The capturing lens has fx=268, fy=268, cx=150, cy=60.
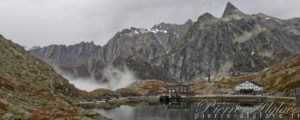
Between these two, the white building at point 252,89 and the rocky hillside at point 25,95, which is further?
the white building at point 252,89

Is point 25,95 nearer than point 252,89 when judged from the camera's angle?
Yes

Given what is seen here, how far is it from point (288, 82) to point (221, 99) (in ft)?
128

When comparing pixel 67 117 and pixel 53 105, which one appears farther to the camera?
pixel 53 105

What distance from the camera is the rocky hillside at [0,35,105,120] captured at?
6019 centimetres

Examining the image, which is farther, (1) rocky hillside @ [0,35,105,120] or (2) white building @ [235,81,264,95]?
(2) white building @ [235,81,264,95]

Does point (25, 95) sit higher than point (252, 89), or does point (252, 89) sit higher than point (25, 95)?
point (252, 89)

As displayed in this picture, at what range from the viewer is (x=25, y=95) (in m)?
76.8

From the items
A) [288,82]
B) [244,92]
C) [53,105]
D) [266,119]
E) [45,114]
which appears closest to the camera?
[45,114]

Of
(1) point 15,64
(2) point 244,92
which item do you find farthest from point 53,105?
(2) point 244,92

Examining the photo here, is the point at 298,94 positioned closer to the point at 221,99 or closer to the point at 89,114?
the point at 221,99

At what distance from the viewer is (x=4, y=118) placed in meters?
53.5

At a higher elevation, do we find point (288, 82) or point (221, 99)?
point (288, 82)

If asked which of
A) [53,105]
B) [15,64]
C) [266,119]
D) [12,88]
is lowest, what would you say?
[266,119]

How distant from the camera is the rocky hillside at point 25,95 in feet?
197
